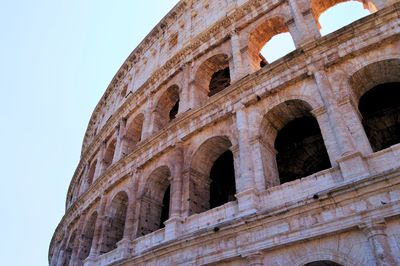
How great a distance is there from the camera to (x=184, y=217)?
959 centimetres

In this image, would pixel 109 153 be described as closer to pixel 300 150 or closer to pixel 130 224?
pixel 130 224

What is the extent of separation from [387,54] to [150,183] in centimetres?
804

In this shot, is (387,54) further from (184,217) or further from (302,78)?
(184,217)

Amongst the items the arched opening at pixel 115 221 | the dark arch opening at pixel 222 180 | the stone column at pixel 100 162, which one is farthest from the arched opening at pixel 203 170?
the stone column at pixel 100 162

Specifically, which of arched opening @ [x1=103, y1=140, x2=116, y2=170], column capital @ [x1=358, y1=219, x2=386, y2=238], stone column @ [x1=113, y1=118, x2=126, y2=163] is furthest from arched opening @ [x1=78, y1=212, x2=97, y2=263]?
column capital @ [x1=358, y1=219, x2=386, y2=238]

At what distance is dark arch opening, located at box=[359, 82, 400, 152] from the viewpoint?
10234mm

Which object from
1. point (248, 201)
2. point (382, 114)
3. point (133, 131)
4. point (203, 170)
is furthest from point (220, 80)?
point (248, 201)

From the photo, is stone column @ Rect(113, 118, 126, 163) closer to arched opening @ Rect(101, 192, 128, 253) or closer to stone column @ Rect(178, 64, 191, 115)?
arched opening @ Rect(101, 192, 128, 253)

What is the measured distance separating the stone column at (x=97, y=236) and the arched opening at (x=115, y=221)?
0.86ft

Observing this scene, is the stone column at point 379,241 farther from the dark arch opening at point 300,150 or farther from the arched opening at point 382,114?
the dark arch opening at point 300,150

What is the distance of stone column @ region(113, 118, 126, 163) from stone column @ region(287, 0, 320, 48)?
851 centimetres

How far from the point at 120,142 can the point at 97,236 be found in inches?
177

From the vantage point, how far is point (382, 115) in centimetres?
1055

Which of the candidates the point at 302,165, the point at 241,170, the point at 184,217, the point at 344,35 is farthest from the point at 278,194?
the point at 344,35
